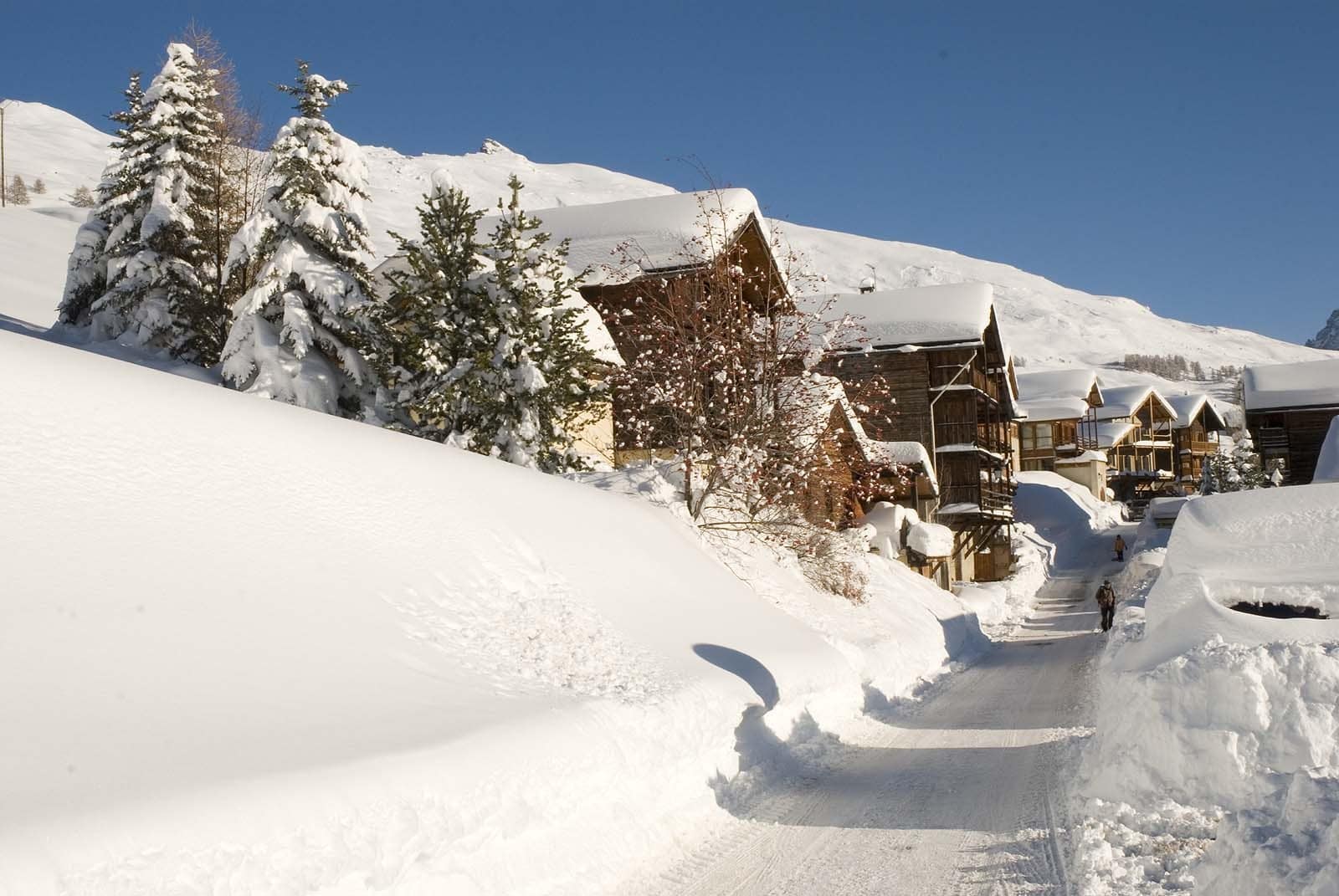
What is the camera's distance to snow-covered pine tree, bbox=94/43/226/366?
76.1 ft

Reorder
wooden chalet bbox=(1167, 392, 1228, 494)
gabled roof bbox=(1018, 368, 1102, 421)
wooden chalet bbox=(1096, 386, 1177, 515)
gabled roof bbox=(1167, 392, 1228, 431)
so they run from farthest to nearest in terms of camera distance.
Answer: wooden chalet bbox=(1167, 392, 1228, 494) < gabled roof bbox=(1167, 392, 1228, 431) < wooden chalet bbox=(1096, 386, 1177, 515) < gabled roof bbox=(1018, 368, 1102, 421)

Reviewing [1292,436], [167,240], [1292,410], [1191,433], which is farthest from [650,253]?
[1191,433]

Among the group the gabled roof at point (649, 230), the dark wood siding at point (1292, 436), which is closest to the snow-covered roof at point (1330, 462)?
the gabled roof at point (649, 230)

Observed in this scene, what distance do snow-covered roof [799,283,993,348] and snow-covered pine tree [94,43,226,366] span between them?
21692mm

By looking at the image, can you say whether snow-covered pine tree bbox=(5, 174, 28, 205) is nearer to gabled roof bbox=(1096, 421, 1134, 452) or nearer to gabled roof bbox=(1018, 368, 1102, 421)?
gabled roof bbox=(1018, 368, 1102, 421)

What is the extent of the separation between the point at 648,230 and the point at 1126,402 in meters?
61.9

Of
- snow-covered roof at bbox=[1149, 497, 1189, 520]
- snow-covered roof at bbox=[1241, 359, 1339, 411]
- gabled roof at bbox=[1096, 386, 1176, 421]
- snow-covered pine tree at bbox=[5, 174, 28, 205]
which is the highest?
snow-covered pine tree at bbox=[5, 174, 28, 205]

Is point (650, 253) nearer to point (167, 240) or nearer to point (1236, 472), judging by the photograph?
point (167, 240)

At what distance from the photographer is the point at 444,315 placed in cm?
1730

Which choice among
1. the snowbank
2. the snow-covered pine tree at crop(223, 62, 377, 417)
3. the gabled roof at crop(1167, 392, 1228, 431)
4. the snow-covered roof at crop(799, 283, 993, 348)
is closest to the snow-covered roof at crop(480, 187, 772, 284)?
the snow-covered pine tree at crop(223, 62, 377, 417)

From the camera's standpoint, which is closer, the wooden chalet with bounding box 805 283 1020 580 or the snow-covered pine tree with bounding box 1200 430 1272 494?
the wooden chalet with bounding box 805 283 1020 580

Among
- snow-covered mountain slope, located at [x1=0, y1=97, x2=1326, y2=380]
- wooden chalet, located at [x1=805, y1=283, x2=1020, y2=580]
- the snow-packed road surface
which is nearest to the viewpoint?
the snow-packed road surface

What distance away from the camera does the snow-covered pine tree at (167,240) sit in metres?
23.2

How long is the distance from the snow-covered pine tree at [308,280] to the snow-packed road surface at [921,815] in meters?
11.4
